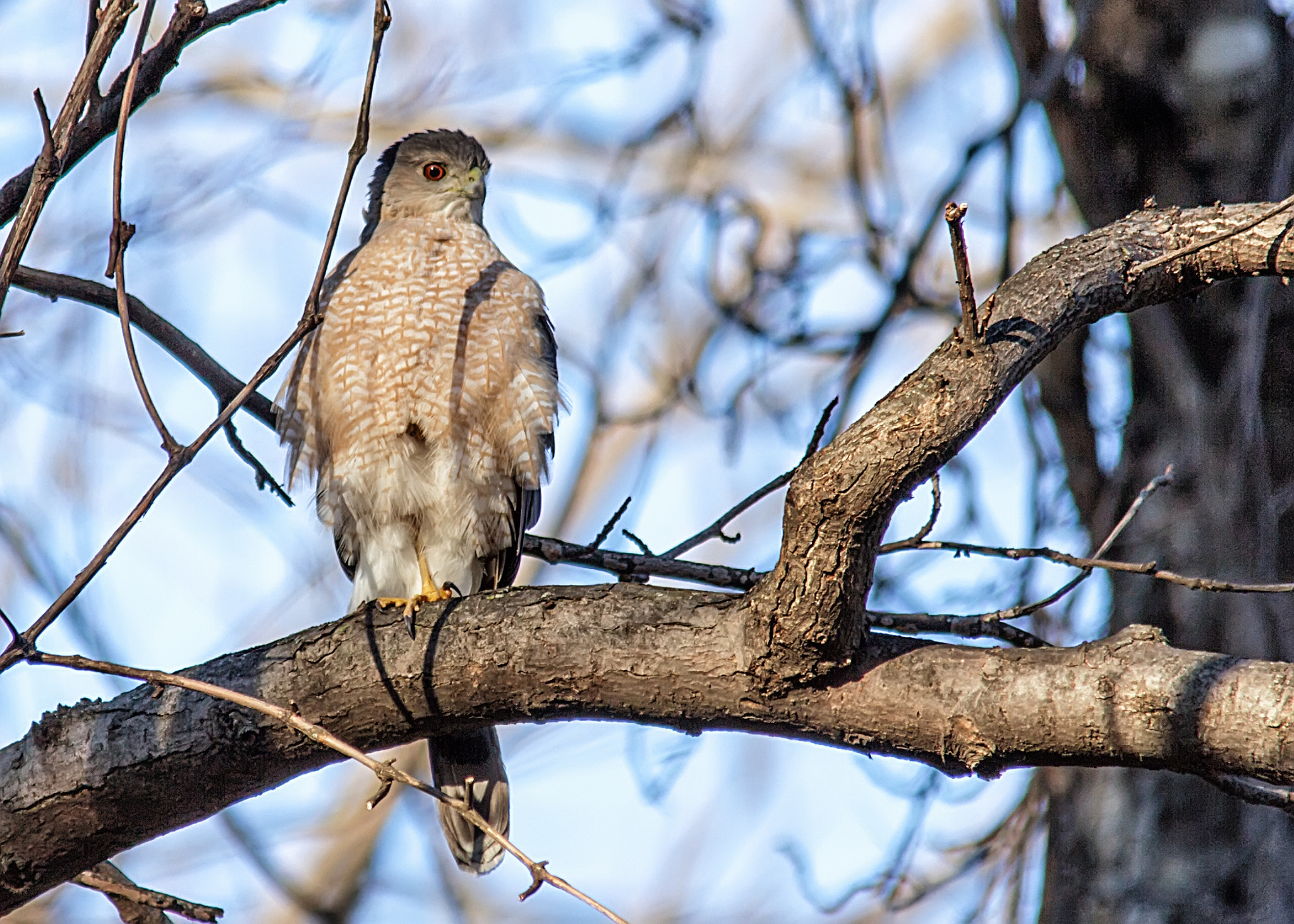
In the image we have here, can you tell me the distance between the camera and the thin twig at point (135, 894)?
2980 millimetres

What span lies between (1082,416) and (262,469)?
3305 mm

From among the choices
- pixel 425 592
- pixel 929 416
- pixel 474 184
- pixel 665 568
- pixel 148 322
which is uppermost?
pixel 474 184

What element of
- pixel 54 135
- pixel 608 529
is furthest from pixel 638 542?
pixel 54 135

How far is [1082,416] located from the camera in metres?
5.50

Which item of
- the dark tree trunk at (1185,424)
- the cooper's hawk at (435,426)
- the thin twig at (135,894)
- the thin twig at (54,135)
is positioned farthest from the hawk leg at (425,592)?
the dark tree trunk at (1185,424)

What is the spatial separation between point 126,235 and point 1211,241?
2146mm

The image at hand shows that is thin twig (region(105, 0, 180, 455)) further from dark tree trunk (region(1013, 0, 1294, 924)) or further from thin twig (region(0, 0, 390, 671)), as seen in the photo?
dark tree trunk (region(1013, 0, 1294, 924))

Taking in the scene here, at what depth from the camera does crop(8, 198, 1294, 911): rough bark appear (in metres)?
2.52

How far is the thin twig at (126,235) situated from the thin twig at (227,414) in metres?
0.08

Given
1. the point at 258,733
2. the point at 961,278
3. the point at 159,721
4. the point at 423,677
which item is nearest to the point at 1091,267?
the point at 961,278

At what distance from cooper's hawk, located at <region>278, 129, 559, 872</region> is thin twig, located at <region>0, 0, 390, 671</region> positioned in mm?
1803

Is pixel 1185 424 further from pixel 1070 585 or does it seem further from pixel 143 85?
pixel 143 85

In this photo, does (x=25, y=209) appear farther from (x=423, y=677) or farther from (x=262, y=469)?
(x=262, y=469)

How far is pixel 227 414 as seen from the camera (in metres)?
2.40
